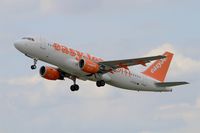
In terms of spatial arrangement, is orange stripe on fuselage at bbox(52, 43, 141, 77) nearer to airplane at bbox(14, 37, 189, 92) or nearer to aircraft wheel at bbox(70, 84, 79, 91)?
airplane at bbox(14, 37, 189, 92)

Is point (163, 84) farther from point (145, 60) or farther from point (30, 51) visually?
point (30, 51)

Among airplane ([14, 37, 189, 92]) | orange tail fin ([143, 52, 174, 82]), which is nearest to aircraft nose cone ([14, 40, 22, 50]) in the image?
airplane ([14, 37, 189, 92])

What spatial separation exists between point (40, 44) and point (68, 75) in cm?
814

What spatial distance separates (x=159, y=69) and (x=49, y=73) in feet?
50.1

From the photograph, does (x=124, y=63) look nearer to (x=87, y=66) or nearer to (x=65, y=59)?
(x=87, y=66)

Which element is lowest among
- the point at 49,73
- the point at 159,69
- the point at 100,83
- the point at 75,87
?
the point at 100,83

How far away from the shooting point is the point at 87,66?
77812 mm

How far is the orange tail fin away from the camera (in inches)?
3526

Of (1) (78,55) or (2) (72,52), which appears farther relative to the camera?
(1) (78,55)

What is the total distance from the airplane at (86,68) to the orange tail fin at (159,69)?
9 cm

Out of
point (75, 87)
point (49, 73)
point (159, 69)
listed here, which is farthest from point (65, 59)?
point (159, 69)

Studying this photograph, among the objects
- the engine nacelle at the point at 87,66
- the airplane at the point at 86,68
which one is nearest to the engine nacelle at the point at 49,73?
the airplane at the point at 86,68

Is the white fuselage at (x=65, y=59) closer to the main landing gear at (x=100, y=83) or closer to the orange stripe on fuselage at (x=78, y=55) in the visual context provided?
the orange stripe on fuselage at (x=78, y=55)

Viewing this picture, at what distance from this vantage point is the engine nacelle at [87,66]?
7769 centimetres
